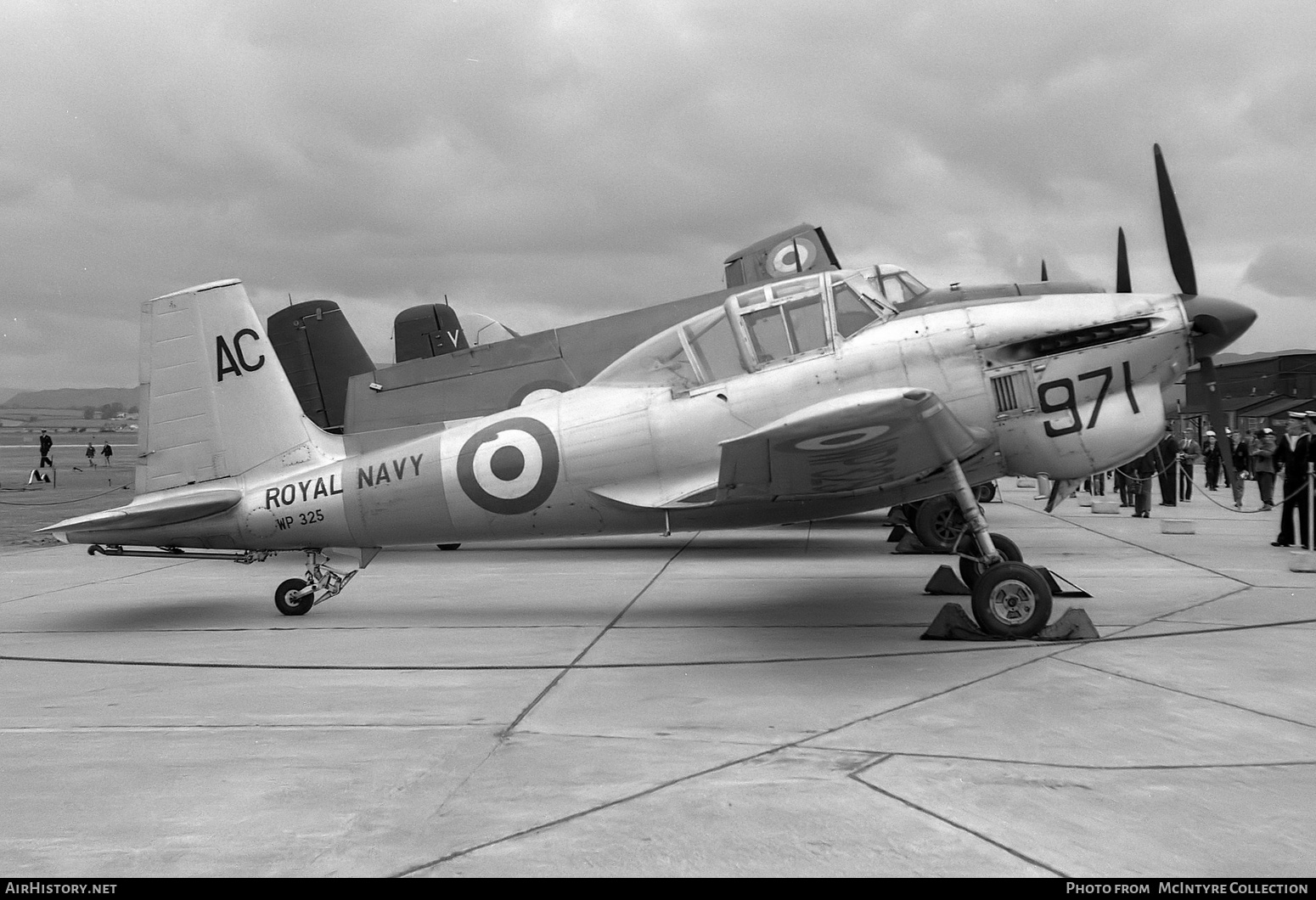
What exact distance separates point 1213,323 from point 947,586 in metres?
3.27

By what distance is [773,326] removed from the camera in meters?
7.68

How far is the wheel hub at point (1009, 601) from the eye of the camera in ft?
23.4

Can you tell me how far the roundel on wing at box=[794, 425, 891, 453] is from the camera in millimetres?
6234

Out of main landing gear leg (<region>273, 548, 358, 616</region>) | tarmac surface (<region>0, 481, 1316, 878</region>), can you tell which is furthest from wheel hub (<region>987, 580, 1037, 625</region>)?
main landing gear leg (<region>273, 548, 358, 616</region>)

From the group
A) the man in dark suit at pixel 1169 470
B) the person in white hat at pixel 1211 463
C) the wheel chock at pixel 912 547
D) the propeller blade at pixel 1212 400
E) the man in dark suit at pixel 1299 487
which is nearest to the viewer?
the propeller blade at pixel 1212 400

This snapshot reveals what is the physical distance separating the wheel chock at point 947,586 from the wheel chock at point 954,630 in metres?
2.13

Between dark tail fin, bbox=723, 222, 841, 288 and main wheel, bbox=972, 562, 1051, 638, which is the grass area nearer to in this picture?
main wheel, bbox=972, 562, 1051, 638

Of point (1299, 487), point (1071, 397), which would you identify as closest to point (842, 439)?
point (1071, 397)

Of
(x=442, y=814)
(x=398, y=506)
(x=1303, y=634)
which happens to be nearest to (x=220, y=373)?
(x=398, y=506)

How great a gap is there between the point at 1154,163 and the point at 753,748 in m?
5.59

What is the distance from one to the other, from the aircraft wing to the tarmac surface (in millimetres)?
1137

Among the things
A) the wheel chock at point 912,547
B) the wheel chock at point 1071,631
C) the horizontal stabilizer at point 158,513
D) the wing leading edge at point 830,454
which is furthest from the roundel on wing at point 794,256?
the horizontal stabilizer at point 158,513

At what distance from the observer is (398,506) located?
8328 mm

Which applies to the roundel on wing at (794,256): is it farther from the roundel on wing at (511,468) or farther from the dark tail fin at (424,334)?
the roundel on wing at (511,468)
